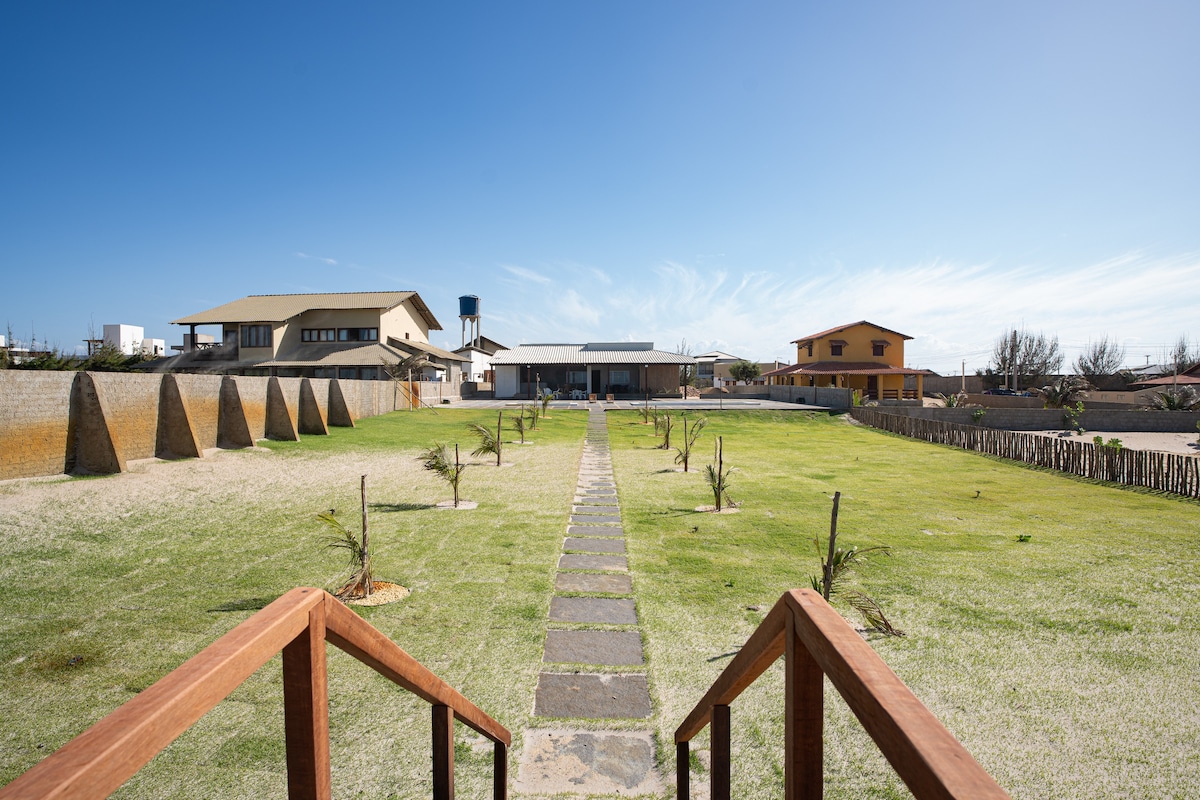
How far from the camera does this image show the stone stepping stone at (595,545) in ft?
26.6

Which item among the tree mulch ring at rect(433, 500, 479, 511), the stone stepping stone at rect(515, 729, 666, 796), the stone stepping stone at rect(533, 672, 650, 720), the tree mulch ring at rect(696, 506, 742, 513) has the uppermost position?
the tree mulch ring at rect(433, 500, 479, 511)

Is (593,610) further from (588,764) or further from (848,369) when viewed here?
(848,369)

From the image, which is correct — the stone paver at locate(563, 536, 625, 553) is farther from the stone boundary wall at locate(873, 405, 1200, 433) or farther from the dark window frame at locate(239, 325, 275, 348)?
the dark window frame at locate(239, 325, 275, 348)

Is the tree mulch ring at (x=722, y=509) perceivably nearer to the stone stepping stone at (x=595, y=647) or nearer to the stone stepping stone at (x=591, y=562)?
the stone stepping stone at (x=591, y=562)

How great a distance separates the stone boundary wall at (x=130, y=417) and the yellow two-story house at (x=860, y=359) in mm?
37927

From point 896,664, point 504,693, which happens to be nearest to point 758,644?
point 504,693

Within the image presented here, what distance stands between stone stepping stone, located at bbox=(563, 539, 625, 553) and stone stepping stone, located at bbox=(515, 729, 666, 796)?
406 centimetres

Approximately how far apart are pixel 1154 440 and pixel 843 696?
33217 millimetres

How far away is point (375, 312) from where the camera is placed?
39938 mm

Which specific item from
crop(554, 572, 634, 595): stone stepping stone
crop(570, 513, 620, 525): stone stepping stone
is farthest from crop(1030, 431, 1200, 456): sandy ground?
crop(554, 572, 634, 595): stone stepping stone

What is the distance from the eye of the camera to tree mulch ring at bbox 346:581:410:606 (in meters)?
6.18

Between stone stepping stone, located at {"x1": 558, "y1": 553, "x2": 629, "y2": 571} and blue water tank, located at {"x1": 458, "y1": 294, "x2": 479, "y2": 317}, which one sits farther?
blue water tank, located at {"x1": 458, "y1": 294, "x2": 479, "y2": 317}

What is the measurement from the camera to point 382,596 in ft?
21.0

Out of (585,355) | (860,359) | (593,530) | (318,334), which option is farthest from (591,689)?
(860,359)
